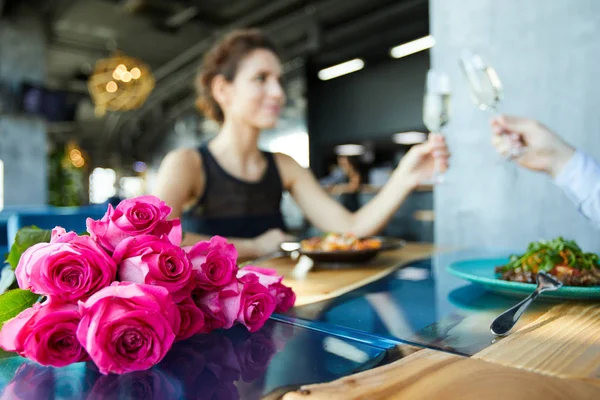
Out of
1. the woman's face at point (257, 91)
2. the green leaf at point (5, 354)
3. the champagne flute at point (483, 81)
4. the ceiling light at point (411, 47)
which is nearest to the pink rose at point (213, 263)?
the green leaf at point (5, 354)

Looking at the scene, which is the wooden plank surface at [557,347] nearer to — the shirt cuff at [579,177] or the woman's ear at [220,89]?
the shirt cuff at [579,177]

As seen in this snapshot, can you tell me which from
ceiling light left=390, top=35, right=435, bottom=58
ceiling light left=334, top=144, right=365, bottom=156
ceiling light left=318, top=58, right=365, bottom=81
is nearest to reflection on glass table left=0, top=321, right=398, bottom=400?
ceiling light left=390, top=35, right=435, bottom=58

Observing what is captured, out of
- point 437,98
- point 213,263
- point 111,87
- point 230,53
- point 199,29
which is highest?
point 199,29

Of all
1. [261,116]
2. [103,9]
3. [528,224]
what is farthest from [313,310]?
[103,9]

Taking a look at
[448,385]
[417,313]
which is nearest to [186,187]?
[417,313]

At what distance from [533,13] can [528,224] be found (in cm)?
75

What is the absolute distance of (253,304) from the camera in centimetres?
58

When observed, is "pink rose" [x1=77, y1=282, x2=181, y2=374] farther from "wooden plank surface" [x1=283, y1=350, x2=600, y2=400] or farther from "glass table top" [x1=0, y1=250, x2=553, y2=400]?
"wooden plank surface" [x1=283, y1=350, x2=600, y2=400]

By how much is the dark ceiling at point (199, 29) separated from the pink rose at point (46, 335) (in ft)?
18.1

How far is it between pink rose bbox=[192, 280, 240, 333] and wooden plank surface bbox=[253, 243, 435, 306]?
21cm

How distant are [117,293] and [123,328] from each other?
34 mm

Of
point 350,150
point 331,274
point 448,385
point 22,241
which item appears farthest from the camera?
point 350,150

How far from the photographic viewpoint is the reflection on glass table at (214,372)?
44cm

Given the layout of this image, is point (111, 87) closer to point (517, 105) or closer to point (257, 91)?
point (257, 91)
